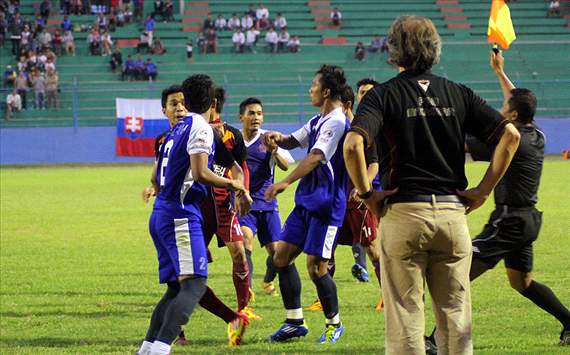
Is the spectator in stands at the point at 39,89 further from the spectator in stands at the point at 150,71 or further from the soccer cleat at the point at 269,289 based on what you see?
the soccer cleat at the point at 269,289

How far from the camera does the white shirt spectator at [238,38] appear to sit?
48.0m

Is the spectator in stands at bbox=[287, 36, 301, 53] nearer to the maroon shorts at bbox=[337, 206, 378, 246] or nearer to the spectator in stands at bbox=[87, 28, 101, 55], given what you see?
the spectator in stands at bbox=[87, 28, 101, 55]

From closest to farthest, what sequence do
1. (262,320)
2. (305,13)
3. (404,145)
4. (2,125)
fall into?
1. (404,145)
2. (262,320)
3. (2,125)
4. (305,13)

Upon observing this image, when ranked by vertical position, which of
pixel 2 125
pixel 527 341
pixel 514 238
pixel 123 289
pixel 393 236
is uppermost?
pixel 393 236

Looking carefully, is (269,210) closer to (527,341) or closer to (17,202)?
(527,341)

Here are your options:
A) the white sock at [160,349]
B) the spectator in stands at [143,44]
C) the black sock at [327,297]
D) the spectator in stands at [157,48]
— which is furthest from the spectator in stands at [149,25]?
the white sock at [160,349]

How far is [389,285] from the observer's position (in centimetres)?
536

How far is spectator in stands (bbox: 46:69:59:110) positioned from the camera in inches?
1654

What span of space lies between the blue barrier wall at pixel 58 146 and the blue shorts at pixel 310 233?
32525 millimetres

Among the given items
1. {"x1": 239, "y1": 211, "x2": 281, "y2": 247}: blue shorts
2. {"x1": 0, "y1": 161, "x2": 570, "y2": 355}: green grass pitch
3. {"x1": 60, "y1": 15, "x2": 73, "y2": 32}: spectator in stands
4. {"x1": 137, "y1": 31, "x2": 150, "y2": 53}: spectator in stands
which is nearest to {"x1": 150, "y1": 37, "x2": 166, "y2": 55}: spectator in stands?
{"x1": 137, "y1": 31, "x2": 150, "y2": 53}: spectator in stands

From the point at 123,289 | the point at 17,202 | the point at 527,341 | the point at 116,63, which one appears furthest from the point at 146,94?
the point at 527,341

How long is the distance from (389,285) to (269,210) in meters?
5.67

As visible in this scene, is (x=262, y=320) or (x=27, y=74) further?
(x=27, y=74)

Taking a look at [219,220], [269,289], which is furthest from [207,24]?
[219,220]
